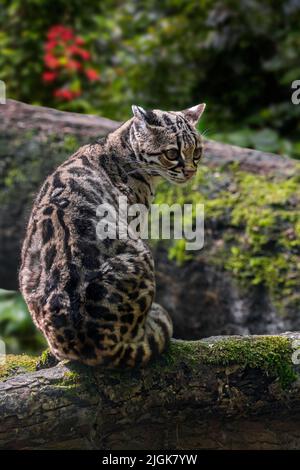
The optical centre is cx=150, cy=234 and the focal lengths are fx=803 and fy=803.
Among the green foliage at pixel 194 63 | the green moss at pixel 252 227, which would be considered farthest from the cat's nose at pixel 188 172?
the green foliage at pixel 194 63

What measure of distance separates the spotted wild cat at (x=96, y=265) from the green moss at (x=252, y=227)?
2215 mm

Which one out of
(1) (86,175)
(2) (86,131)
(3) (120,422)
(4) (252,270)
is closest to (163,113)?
(1) (86,175)

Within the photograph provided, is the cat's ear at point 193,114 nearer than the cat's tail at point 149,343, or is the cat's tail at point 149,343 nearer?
the cat's tail at point 149,343

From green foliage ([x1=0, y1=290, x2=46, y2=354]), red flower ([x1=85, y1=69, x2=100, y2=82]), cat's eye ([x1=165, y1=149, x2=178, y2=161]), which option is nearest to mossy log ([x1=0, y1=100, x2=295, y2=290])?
green foliage ([x1=0, y1=290, x2=46, y2=354])

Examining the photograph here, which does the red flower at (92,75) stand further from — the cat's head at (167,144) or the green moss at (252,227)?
the cat's head at (167,144)

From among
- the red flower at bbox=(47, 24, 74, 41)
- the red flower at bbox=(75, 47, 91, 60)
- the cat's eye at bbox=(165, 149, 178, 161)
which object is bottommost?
the cat's eye at bbox=(165, 149, 178, 161)

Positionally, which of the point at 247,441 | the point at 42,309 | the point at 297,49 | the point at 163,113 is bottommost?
the point at 247,441

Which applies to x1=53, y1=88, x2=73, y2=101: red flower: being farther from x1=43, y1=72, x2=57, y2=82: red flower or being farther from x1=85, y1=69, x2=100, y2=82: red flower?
x1=85, y1=69, x2=100, y2=82: red flower

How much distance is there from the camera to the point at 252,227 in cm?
724

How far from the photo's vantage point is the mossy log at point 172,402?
4.38m

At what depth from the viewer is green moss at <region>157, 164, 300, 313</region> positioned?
277 inches

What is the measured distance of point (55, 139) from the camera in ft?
26.5

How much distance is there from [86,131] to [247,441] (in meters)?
4.10

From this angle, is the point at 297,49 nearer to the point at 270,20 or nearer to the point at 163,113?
the point at 270,20
